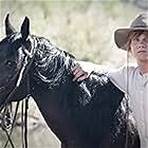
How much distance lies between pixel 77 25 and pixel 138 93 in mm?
6402

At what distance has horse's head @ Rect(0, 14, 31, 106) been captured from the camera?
214 centimetres

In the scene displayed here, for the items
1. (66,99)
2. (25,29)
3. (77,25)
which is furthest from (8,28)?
(77,25)

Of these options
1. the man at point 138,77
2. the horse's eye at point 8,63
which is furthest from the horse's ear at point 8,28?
the man at point 138,77

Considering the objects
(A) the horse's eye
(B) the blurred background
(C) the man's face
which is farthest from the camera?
(B) the blurred background

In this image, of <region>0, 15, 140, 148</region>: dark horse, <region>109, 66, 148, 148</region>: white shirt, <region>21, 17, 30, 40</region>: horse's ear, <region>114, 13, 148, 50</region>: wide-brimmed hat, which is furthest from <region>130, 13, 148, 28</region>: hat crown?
<region>21, 17, 30, 40</region>: horse's ear

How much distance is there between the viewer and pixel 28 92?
7.20 ft

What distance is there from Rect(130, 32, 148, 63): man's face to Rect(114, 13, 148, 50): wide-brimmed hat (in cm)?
3

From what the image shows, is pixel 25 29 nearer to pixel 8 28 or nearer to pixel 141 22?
pixel 8 28

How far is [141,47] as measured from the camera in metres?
2.26

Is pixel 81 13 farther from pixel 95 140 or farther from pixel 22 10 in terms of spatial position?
pixel 95 140

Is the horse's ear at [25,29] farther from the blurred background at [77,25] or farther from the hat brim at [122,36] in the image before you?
the blurred background at [77,25]

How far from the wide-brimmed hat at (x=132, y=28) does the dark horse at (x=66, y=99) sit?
244 mm

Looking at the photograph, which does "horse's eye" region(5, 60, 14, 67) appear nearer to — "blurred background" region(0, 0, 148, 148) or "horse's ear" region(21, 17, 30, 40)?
"horse's ear" region(21, 17, 30, 40)

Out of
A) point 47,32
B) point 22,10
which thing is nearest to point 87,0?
point 22,10
